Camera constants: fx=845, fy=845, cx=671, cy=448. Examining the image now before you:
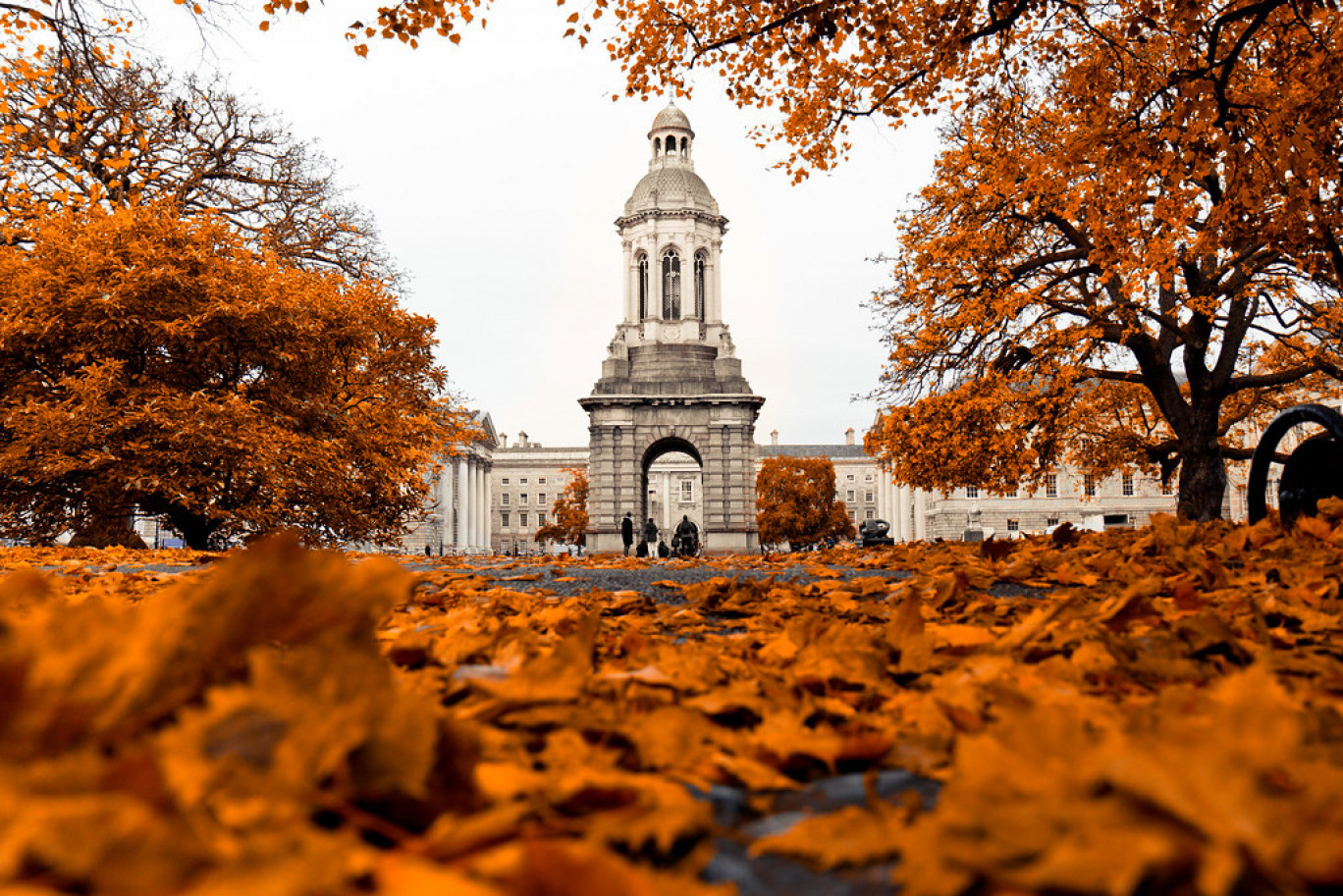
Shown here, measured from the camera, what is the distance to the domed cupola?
48.6m

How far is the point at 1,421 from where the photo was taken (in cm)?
1305

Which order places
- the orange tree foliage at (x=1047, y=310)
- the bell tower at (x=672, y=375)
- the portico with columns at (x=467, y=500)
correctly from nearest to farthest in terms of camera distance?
Result: the orange tree foliage at (x=1047, y=310) < the bell tower at (x=672, y=375) < the portico with columns at (x=467, y=500)

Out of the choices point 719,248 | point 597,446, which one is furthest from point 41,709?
point 719,248

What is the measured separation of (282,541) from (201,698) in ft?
0.73

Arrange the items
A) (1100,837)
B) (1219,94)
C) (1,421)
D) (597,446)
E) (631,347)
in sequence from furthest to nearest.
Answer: (631,347)
(597,446)
(1,421)
(1219,94)
(1100,837)

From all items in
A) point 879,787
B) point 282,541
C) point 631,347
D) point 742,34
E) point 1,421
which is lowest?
point 879,787

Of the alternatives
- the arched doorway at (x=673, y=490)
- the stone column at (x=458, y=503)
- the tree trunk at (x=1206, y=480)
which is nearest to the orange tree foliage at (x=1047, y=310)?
the tree trunk at (x=1206, y=480)

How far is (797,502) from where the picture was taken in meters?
68.5

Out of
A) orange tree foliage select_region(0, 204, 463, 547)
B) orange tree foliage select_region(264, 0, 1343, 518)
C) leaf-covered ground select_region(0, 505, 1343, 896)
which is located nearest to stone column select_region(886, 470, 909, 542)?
orange tree foliage select_region(264, 0, 1343, 518)

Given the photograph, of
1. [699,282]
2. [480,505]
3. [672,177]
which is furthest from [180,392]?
[480,505]

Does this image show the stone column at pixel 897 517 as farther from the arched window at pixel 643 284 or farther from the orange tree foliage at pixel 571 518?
the arched window at pixel 643 284

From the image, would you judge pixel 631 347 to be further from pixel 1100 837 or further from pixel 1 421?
pixel 1100 837

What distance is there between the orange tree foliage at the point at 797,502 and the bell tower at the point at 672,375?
80.0 ft

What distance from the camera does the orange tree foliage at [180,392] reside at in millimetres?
13266
